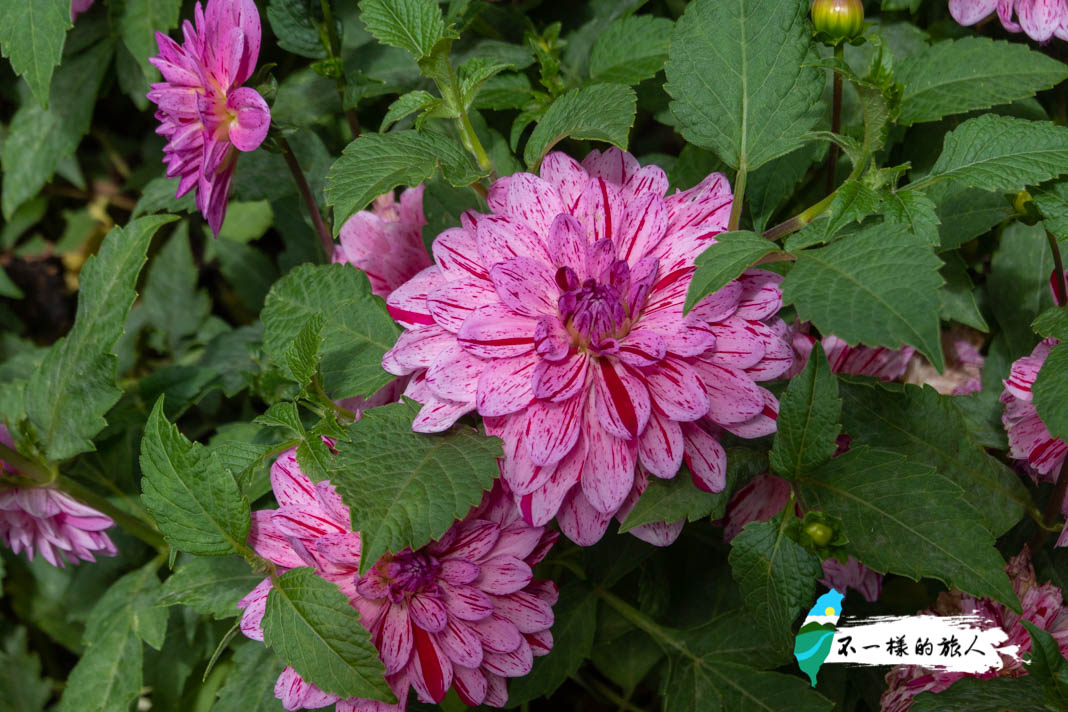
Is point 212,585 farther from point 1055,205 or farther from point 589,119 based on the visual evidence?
point 1055,205

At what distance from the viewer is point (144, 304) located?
5.44 ft

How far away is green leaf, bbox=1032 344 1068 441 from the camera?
770 mm

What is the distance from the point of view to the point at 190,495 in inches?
35.5

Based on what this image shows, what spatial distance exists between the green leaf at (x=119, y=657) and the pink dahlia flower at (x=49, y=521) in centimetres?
8

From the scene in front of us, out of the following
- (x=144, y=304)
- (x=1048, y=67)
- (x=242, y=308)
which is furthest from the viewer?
(x=242, y=308)

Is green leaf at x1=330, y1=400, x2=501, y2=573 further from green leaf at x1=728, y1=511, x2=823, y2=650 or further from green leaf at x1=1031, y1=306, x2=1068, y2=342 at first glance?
green leaf at x1=1031, y1=306, x2=1068, y2=342

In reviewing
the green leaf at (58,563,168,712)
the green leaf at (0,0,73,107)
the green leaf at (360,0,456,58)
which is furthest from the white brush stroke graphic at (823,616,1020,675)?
the green leaf at (0,0,73,107)

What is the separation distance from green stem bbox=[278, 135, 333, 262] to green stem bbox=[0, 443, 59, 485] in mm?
438

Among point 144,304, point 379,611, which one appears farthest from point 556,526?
point 144,304

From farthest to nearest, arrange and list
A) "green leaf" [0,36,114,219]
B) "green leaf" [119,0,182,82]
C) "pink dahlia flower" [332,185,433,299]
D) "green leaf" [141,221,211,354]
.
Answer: "green leaf" [141,221,211,354] < "green leaf" [0,36,114,219] < "green leaf" [119,0,182,82] < "pink dahlia flower" [332,185,433,299]

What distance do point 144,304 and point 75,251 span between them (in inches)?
15.0

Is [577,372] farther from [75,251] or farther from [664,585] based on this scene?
[75,251]

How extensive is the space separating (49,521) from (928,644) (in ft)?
3.37

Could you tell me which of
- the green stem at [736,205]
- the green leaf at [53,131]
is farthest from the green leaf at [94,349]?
the green stem at [736,205]
